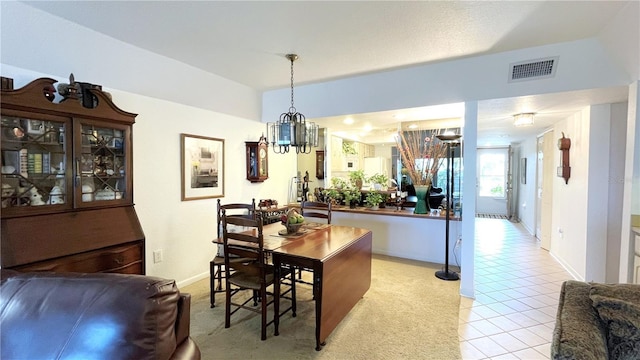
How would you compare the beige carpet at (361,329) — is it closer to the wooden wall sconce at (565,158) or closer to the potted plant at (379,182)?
the potted plant at (379,182)

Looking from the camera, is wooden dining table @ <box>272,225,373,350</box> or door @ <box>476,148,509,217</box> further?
door @ <box>476,148,509,217</box>

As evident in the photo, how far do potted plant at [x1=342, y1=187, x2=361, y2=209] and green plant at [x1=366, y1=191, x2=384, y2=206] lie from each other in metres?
0.22

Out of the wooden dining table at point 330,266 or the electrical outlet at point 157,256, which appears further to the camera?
the electrical outlet at point 157,256

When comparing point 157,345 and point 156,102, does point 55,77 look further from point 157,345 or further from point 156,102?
point 157,345

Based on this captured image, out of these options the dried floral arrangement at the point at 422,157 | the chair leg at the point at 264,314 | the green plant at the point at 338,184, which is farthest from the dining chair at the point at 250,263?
the green plant at the point at 338,184

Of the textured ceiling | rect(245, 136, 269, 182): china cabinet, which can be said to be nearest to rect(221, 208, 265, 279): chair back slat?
the textured ceiling

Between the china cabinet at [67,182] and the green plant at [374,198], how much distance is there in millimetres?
3280

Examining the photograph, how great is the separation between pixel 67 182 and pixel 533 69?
4.33 metres

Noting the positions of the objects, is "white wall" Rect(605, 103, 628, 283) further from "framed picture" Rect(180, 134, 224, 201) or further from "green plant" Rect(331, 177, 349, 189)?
"framed picture" Rect(180, 134, 224, 201)

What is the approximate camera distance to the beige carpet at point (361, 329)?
2186 millimetres

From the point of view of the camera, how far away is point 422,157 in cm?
397

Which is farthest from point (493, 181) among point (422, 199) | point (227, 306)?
point (227, 306)

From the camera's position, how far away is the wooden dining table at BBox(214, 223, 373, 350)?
2174mm

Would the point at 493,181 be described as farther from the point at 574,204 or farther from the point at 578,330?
the point at 578,330
